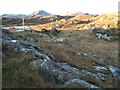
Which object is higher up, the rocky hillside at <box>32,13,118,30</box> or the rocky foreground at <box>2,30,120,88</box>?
the rocky hillside at <box>32,13,118,30</box>

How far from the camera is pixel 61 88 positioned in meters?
15.2

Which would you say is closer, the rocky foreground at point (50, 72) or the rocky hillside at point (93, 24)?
the rocky foreground at point (50, 72)

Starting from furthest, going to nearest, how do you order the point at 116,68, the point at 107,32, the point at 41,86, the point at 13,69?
1. the point at 107,32
2. the point at 116,68
3. the point at 13,69
4. the point at 41,86

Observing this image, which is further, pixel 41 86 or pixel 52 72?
pixel 52 72

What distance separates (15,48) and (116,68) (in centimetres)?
992

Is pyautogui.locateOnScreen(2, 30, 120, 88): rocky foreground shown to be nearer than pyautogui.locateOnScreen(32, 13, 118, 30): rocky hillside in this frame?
Yes

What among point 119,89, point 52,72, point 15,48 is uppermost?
point 15,48

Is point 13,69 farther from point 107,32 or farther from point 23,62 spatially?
point 107,32

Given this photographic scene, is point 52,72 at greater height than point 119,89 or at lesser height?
greater

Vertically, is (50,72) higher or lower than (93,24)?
lower

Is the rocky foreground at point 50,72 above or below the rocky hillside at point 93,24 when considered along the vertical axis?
below

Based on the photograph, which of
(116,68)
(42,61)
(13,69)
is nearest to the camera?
(13,69)

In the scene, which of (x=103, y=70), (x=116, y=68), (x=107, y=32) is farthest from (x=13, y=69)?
(x=107, y=32)

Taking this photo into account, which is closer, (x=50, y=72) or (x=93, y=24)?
(x=50, y=72)
